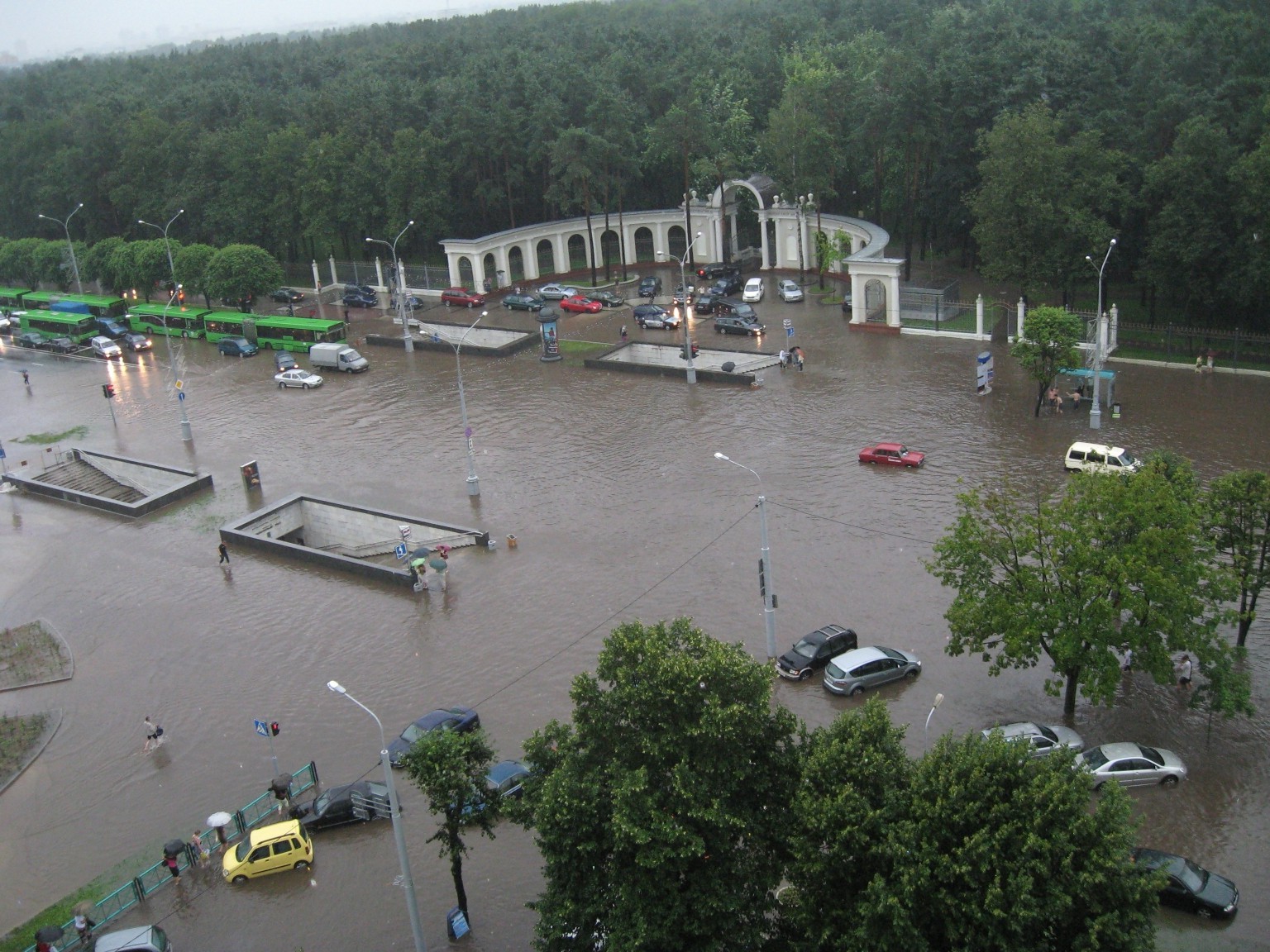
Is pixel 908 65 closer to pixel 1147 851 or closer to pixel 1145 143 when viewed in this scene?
pixel 1145 143

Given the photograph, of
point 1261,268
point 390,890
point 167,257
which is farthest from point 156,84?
point 390,890

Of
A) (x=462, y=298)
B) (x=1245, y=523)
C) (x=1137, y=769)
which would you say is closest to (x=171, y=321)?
(x=462, y=298)

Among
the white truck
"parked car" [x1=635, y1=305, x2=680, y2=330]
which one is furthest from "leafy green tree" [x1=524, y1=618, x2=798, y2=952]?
"parked car" [x1=635, y1=305, x2=680, y2=330]

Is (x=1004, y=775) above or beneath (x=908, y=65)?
beneath

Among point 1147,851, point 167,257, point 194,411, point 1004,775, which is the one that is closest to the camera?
point 1004,775

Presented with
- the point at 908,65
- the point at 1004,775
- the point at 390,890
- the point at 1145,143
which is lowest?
the point at 390,890

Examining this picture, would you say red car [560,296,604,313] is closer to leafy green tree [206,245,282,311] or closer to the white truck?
the white truck

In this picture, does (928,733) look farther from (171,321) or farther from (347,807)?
(171,321)
